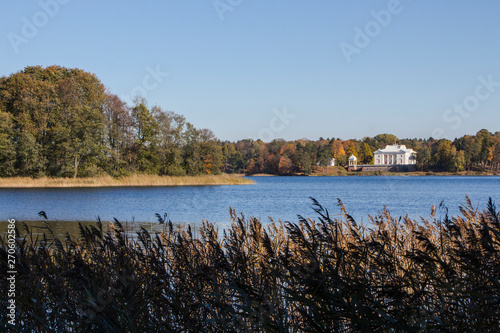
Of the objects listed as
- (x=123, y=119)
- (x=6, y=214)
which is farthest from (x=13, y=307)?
(x=123, y=119)

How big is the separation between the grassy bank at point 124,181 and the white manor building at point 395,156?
325 feet

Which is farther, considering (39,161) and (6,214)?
(39,161)

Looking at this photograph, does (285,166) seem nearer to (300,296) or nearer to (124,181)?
(124,181)

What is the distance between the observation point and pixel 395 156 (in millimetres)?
154125

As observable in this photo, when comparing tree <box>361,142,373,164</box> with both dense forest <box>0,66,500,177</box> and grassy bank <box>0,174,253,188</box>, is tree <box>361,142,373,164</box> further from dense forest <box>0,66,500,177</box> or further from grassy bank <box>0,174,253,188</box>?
dense forest <box>0,66,500,177</box>

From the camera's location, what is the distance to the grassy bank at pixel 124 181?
49.8 m

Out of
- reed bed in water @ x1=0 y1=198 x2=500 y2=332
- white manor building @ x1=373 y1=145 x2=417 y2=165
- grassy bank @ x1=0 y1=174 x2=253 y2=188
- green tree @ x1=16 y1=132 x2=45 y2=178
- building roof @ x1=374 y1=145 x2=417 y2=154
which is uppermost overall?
building roof @ x1=374 y1=145 x2=417 y2=154

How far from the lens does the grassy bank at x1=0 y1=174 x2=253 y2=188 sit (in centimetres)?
4981

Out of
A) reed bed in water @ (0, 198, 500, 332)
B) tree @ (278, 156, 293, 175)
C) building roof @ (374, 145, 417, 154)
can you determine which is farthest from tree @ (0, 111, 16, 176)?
building roof @ (374, 145, 417, 154)

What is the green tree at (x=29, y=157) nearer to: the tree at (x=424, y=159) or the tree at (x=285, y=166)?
the tree at (x=285, y=166)

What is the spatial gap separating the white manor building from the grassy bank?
9915 centimetres

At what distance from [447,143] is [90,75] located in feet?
365

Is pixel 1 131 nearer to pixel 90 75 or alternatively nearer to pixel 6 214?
pixel 90 75

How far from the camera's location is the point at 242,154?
137875 mm
